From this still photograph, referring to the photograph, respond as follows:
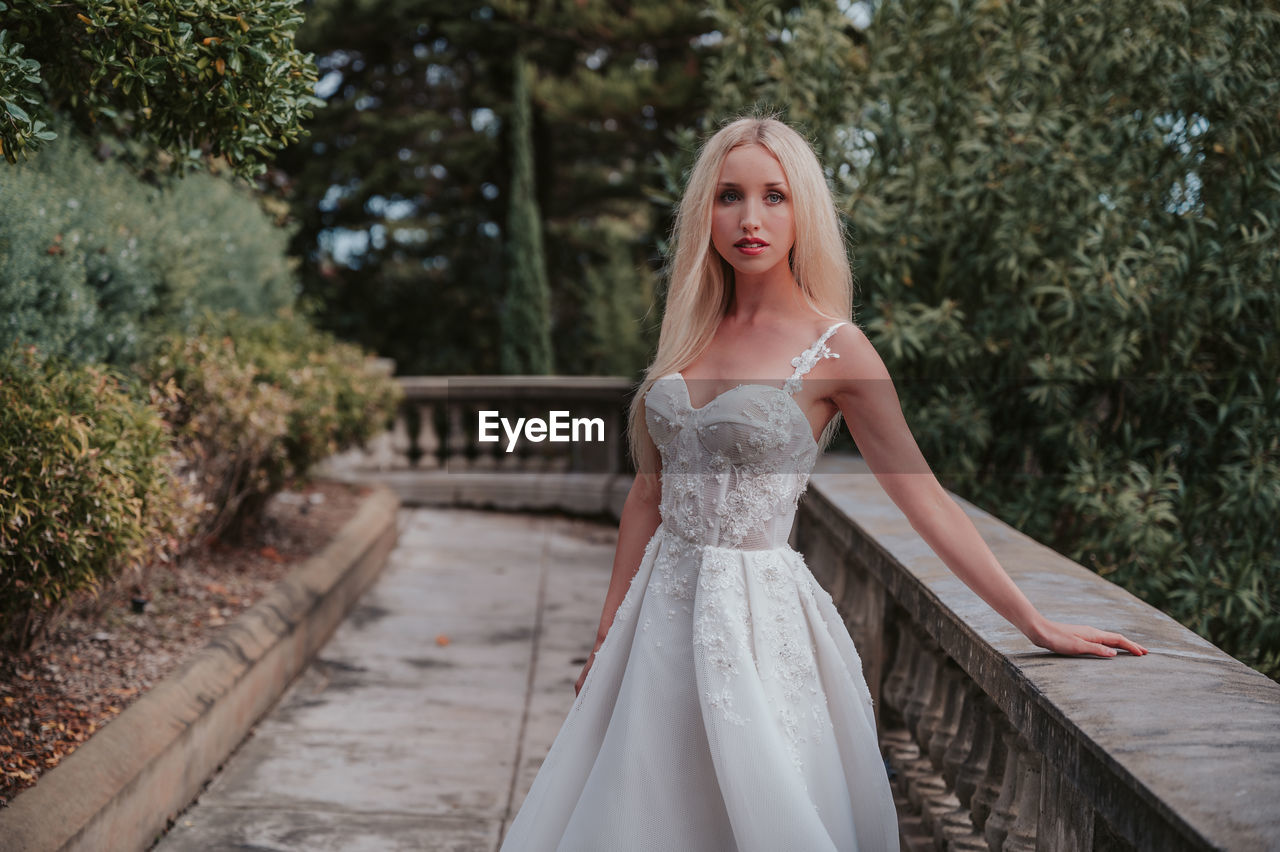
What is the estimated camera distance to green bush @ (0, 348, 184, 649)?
3.11 metres

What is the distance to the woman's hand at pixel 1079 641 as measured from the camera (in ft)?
6.98

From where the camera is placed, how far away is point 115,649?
423 cm

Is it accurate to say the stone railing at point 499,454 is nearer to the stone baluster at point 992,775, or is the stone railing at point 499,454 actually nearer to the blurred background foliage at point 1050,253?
the blurred background foliage at point 1050,253

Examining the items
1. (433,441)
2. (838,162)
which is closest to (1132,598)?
(838,162)

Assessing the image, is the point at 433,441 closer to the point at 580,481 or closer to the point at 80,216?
the point at 580,481

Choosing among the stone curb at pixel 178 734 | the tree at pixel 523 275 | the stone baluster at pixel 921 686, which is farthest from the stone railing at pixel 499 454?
the stone baluster at pixel 921 686

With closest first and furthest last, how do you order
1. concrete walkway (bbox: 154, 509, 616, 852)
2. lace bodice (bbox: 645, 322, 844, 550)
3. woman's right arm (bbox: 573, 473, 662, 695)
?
lace bodice (bbox: 645, 322, 844, 550), woman's right arm (bbox: 573, 473, 662, 695), concrete walkway (bbox: 154, 509, 616, 852)

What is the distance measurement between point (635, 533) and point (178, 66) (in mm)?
1700

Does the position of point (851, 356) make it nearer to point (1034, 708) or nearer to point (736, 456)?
point (736, 456)

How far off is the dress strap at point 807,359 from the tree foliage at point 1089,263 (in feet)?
8.83

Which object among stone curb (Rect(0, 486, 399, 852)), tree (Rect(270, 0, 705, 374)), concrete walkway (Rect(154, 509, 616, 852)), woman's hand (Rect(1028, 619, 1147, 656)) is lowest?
concrete walkway (Rect(154, 509, 616, 852))

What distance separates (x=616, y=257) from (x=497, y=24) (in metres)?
3.56

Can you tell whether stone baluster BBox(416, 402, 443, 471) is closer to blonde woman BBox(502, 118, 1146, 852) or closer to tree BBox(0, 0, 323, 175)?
tree BBox(0, 0, 323, 175)

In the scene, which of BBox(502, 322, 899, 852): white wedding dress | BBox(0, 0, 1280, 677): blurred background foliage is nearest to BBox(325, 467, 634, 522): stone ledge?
BBox(0, 0, 1280, 677): blurred background foliage
